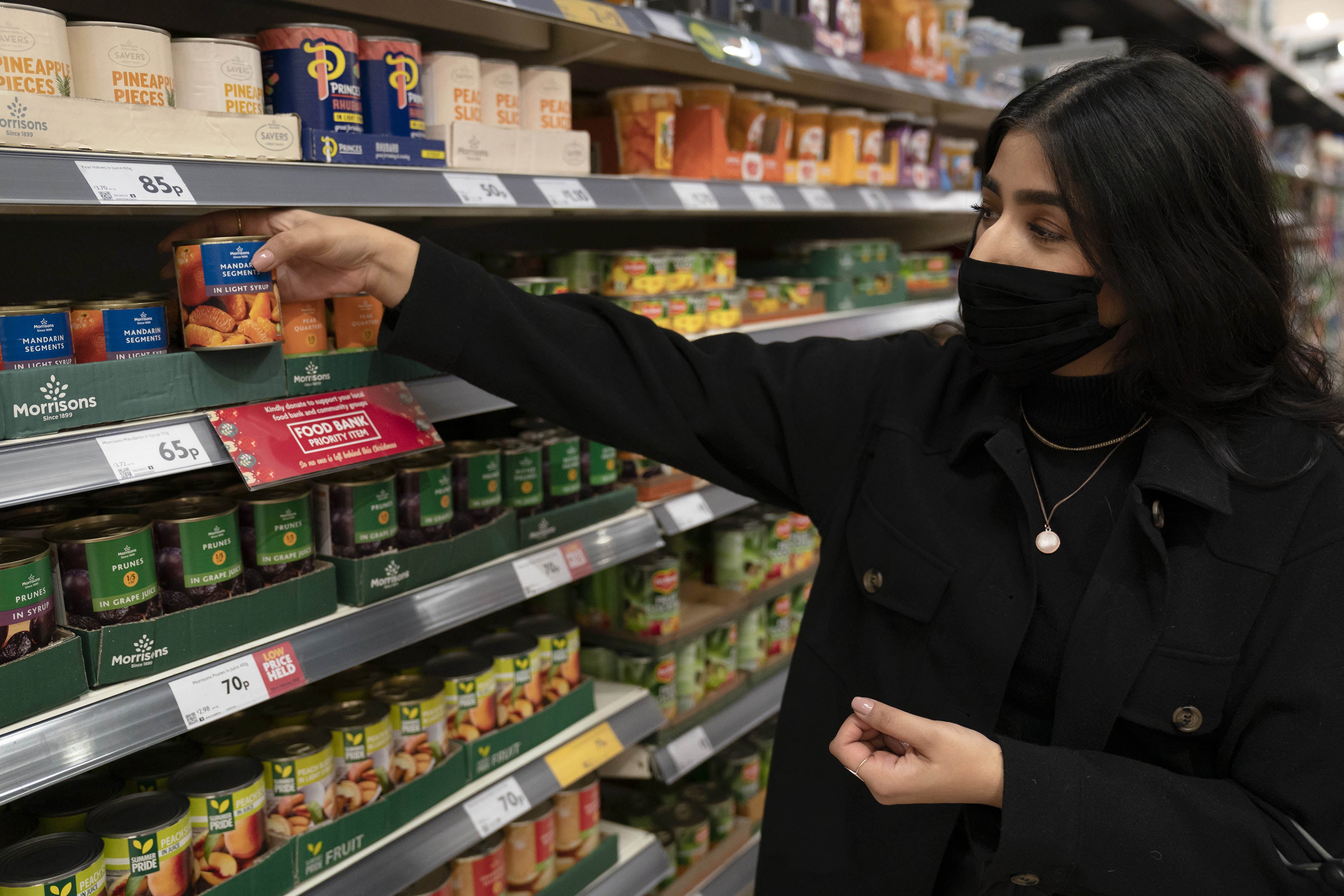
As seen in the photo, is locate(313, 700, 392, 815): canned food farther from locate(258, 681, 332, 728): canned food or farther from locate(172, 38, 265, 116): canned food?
locate(172, 38, 265, 116): canned food

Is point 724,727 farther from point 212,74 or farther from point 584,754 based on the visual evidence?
point 212,74

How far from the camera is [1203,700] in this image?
3.71 feet

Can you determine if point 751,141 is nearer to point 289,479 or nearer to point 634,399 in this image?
point 634,399

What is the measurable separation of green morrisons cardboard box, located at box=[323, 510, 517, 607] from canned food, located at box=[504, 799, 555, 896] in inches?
20.6

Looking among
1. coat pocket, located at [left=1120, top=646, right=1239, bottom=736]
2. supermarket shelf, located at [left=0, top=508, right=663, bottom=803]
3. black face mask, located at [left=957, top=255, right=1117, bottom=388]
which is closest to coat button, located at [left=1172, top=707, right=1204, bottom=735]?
coat pocket, located at [left=1120, top=646, right=1239, bottom=736]

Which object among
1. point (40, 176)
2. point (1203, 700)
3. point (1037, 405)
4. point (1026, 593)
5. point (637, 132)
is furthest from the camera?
point (637, 132)

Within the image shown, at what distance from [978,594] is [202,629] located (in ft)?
3.19

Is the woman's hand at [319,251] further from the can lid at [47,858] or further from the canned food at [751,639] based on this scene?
the canned food at [751,639]

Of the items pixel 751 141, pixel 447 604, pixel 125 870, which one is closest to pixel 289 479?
pixel 447 604

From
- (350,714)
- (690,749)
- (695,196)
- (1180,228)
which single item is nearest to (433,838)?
(350,714)

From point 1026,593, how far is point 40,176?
1.19 metres

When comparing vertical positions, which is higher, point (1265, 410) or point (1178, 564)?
point (1265, 410)

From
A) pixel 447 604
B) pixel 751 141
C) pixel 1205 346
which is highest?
pixel 751 141

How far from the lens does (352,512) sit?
4.77 ft
